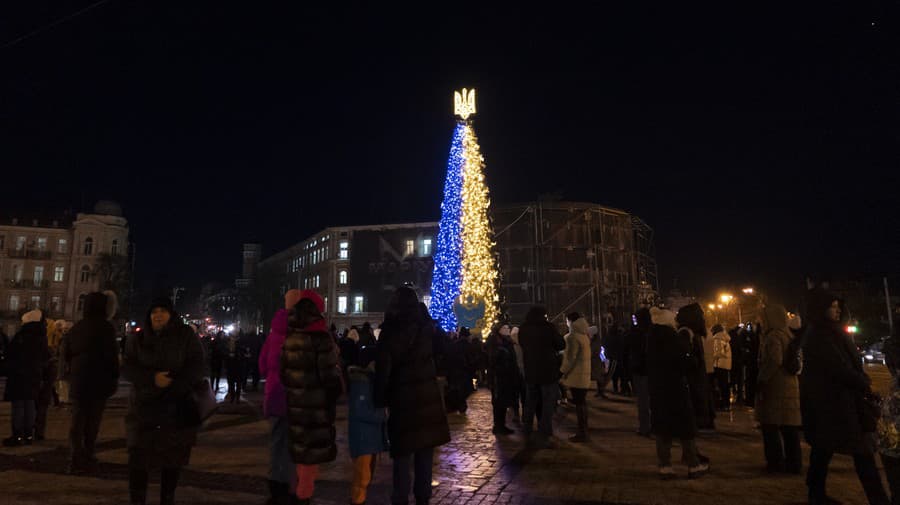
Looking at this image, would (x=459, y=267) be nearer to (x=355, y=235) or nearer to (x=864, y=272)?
(x=864, y=272)

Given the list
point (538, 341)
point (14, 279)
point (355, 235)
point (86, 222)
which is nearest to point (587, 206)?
point (355, 235)

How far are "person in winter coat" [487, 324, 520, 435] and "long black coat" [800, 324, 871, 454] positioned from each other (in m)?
5.19

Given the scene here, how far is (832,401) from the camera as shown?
4.80 meters

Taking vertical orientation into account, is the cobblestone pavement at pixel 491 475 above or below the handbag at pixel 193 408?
below

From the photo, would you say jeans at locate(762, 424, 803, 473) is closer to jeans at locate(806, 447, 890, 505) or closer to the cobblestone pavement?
the cobblestone pavement

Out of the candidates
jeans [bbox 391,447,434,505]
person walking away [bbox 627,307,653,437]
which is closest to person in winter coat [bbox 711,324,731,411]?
person walking away [bbox 627,307,653,437]

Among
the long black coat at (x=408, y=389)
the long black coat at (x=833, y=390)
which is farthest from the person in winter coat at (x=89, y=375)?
the long black coat at (x=833, y=390)

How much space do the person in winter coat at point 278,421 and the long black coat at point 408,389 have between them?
103cm

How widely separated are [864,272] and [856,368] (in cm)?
3583

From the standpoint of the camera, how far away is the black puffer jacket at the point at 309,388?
4.79 m

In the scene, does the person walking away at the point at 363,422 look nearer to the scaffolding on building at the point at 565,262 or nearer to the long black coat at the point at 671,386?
the long black coat at the point at 671,386

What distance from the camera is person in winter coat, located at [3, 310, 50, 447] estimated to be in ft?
26.3

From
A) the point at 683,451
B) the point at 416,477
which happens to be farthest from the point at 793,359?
the point at 416,477

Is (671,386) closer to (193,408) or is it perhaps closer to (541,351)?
(541,351)
